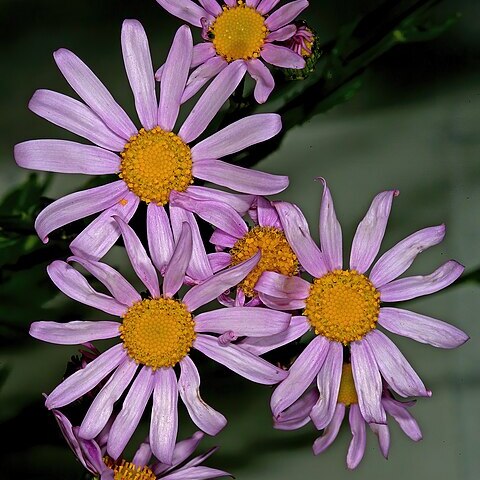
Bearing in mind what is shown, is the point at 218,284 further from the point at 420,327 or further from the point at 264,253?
the point at 420,327

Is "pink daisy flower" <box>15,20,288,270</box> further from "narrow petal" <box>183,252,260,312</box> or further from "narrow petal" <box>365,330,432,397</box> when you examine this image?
"narrow petal" <box>365,330,432,397</box>

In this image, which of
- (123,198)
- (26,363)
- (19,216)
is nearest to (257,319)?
(123,198)

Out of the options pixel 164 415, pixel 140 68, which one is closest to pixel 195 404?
pixel 164 415

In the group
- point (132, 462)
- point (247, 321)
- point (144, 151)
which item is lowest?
point (132, 462)

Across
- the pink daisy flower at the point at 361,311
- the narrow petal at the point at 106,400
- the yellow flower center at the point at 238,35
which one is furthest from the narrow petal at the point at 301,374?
the yellow flower center at the point at 238,35

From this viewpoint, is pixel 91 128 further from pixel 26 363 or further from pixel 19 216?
pixel 26 363

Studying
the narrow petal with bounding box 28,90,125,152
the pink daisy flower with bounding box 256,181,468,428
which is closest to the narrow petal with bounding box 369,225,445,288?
the pink daisy flower with bounding box 256,181,468,428
